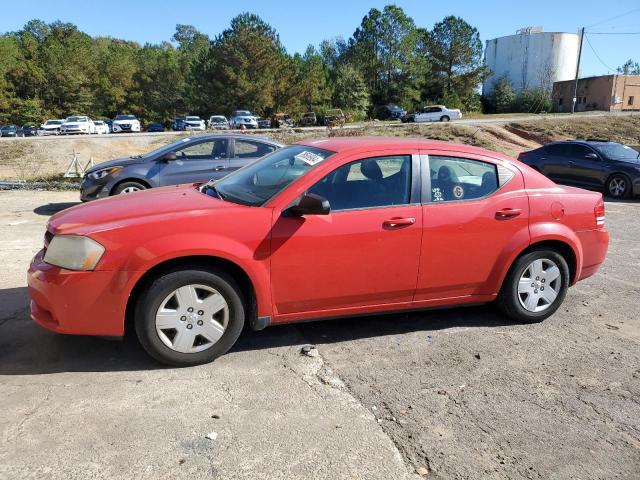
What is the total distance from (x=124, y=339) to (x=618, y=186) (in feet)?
41.3

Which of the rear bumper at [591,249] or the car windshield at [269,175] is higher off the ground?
the car windshield at [269,175]

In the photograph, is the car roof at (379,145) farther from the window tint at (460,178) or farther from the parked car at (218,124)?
the parked car at (218,124)

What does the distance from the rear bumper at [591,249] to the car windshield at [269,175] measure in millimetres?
2491

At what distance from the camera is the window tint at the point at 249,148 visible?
9.74 m

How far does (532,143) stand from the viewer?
35.5m

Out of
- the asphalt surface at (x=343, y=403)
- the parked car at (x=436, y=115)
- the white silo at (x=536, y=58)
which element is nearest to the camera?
the asphalt surface at (x=343, y=403)

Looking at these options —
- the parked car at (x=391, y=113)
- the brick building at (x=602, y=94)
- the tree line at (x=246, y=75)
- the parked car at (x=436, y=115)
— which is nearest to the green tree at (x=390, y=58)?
the tree line at (x=246, y=75)

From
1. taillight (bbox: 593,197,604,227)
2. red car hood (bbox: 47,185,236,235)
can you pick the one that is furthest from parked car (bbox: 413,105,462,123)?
red car hood (bbox: 47,185,236,235)

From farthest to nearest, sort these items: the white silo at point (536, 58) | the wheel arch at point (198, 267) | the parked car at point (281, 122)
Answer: the white silo at point (536, 58), the parked car at point (281, 122), the wheel arch at point (198, 267)

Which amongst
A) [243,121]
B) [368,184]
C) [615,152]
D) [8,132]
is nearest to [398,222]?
[368,184]

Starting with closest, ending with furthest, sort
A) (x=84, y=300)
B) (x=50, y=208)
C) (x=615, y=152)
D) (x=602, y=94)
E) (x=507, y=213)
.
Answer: (x=84, y=300) < (x=507, y=213) < (x=50, y=208) < (x=615, y=152) < (x=602, y=94)

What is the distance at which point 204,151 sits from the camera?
32.1ft

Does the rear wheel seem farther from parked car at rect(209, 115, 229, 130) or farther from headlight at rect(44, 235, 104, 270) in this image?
parked car at rect(209, 115, 229, 130)

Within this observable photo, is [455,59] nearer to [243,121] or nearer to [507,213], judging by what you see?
[243,121]
